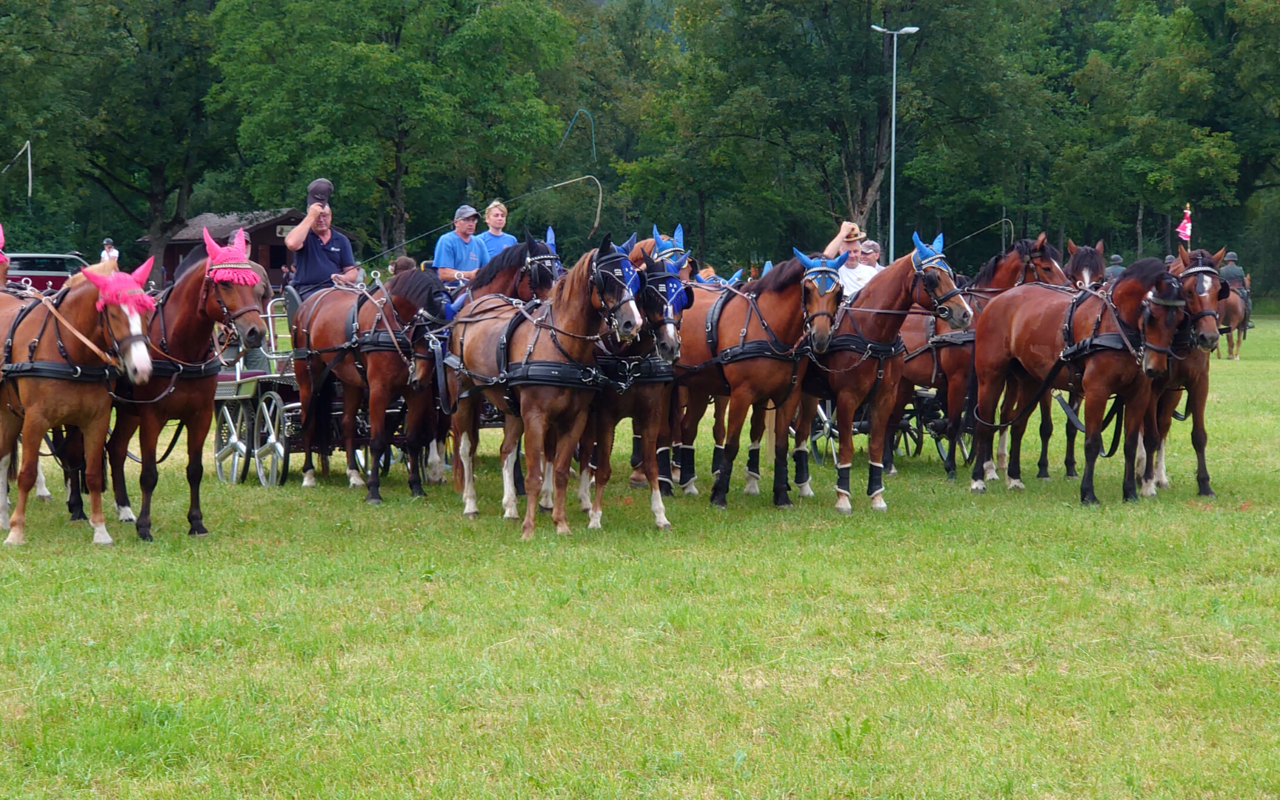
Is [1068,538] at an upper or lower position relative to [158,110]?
lower

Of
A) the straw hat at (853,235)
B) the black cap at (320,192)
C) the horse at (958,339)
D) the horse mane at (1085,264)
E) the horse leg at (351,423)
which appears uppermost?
the black cap at (320,192)

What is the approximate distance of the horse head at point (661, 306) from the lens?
9.47 meters

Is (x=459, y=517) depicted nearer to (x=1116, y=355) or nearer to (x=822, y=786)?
(x=1116, y=355)

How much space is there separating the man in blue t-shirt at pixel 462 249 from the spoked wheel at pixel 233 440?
265cm

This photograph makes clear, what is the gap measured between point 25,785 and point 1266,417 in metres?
17.8

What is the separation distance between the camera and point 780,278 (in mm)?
11258

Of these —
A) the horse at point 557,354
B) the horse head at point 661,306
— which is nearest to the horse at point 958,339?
the horse head at point 661,306

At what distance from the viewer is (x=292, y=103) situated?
39781 mm

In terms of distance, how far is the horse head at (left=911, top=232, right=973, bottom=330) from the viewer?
10.9 metres

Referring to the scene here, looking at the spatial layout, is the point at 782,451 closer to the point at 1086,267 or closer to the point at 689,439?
the point at 689,439

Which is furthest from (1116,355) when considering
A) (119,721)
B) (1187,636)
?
(119,721)

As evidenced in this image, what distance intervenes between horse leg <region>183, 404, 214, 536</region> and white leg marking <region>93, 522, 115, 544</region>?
0.64 metres

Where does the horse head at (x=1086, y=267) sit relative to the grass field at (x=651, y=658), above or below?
above

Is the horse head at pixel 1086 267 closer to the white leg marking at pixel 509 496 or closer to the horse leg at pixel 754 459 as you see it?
the horse leg at pixel 754 459
